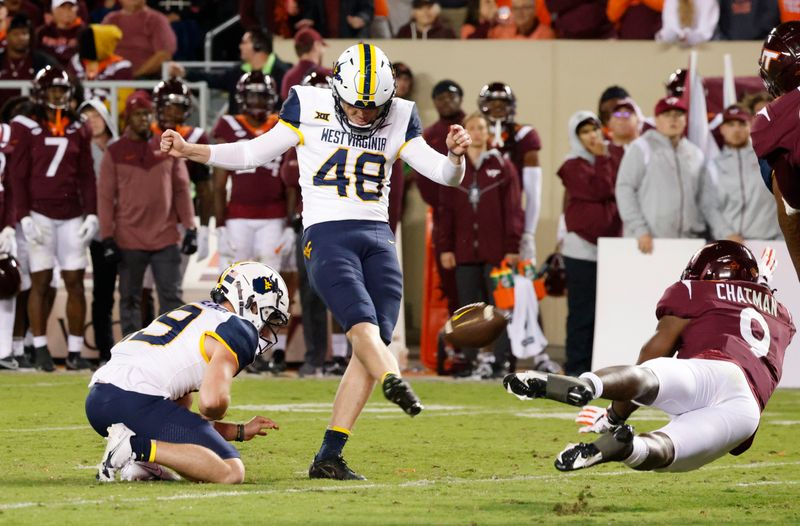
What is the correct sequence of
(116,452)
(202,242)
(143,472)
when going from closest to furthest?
(116,452), (143,472), (202,242)

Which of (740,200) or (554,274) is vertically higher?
(740,200)

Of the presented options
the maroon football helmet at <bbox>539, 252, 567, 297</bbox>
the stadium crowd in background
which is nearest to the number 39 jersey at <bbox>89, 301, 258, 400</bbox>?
the stadium crowd in background

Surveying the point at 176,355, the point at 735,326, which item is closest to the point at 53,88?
the point at 176,355

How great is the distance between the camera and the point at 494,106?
11.7m

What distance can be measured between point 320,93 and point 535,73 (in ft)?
22.4

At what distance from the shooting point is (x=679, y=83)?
12.3 meters

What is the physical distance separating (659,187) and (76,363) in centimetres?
461

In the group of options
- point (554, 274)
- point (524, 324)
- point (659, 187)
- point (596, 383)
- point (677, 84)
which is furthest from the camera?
point (677, 84)

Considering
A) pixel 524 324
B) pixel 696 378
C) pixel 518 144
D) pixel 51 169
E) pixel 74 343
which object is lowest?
pixel 74 343

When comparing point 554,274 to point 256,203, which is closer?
point 256,203

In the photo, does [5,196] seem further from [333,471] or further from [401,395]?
[401,395]

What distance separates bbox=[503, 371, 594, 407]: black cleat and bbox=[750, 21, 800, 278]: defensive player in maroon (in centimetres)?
131

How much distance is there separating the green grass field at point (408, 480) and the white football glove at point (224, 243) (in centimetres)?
215

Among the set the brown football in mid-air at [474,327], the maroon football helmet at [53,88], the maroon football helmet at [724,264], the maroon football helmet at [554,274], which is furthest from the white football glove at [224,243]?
the maroon football helmet at [724,264]
